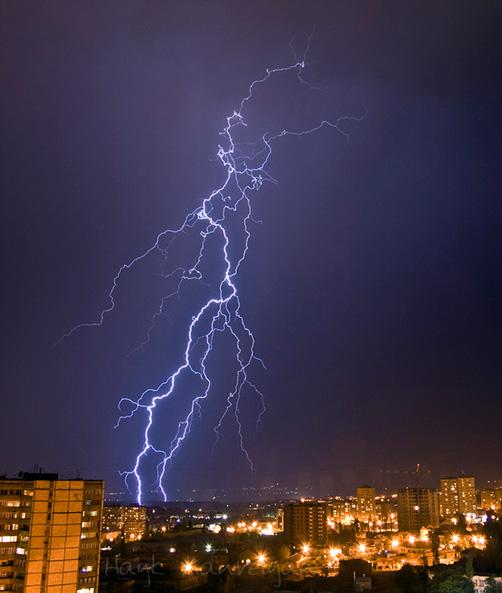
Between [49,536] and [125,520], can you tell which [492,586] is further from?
[125,520]

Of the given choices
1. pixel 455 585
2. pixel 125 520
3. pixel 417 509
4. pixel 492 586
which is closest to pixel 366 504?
pixel 417 509

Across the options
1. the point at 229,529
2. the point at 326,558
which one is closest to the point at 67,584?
the point at 326,558

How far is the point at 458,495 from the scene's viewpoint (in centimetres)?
4609

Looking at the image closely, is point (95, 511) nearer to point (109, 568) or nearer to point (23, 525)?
point (23, 525)

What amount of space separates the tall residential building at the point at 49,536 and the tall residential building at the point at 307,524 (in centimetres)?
1976

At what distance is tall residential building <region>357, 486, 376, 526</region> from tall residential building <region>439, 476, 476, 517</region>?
5439mm

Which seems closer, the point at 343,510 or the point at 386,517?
the point at 386,517

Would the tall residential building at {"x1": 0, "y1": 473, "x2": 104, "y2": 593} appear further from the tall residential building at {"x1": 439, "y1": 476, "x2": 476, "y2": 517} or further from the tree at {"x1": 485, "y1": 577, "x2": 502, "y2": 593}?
the tall residential building at {"x1": 439, "y1": 476, "x2": 476, "y2": 517}

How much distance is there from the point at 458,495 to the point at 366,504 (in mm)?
7057

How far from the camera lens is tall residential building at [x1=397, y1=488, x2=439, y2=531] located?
38.5m

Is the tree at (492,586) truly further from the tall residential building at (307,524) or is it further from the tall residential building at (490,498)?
the tall residential building at (490,498)

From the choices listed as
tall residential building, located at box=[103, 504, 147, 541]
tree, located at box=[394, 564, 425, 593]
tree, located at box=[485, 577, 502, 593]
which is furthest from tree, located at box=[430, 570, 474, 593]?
tall residential building, located at box=[103, 504, 147, 541]

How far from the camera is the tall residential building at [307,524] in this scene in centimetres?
3097

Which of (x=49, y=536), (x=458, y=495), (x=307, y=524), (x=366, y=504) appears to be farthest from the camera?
(x=366, y=504)
